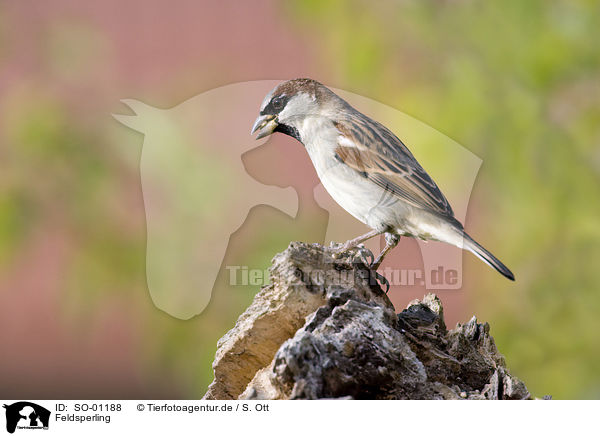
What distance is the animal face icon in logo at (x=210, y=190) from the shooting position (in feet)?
9.12

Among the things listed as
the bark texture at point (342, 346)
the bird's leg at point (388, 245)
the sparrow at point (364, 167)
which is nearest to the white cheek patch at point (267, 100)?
the sparrow at point (364, 167)

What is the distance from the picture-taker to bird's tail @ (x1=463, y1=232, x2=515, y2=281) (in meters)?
2.17

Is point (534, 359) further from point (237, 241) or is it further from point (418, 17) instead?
point (418, 17)

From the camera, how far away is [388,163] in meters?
2.55

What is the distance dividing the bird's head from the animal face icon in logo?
270 millimetres

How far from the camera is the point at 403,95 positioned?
112 inches

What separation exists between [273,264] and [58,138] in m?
1.48
